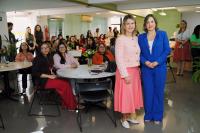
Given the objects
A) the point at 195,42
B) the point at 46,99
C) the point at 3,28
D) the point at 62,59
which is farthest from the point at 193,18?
the point at 46,99

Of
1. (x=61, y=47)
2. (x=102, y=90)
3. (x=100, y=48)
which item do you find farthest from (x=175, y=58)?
(x=102, y=90)

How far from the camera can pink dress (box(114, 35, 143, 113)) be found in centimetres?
322

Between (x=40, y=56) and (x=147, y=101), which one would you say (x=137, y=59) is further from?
(x=40, y=56)

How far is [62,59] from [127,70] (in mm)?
1879

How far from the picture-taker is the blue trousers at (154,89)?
11.0 ft

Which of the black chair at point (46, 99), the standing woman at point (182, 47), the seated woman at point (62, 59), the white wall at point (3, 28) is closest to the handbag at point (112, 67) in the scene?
the seated woman at point (62, 59)

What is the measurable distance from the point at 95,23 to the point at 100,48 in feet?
41.8

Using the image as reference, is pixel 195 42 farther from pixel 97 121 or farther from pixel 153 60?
pixel 97 121

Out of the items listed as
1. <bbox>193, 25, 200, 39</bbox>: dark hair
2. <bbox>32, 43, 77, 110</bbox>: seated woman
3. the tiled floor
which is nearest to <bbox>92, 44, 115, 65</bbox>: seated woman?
<bbox>32, 43, 77, 110</bbox>: seated woman

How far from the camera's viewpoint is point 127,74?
3225 millimetres

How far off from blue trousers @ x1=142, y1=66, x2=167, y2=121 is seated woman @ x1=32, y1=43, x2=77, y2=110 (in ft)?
4.49

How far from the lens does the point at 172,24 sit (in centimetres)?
1235

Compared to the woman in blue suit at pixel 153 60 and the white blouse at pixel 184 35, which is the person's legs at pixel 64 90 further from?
the white blouse at pixel 184 35

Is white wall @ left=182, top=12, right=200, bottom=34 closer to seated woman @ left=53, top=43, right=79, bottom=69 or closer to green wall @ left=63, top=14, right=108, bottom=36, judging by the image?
green wall @ left=63, top=14, right=108, bottom=36
